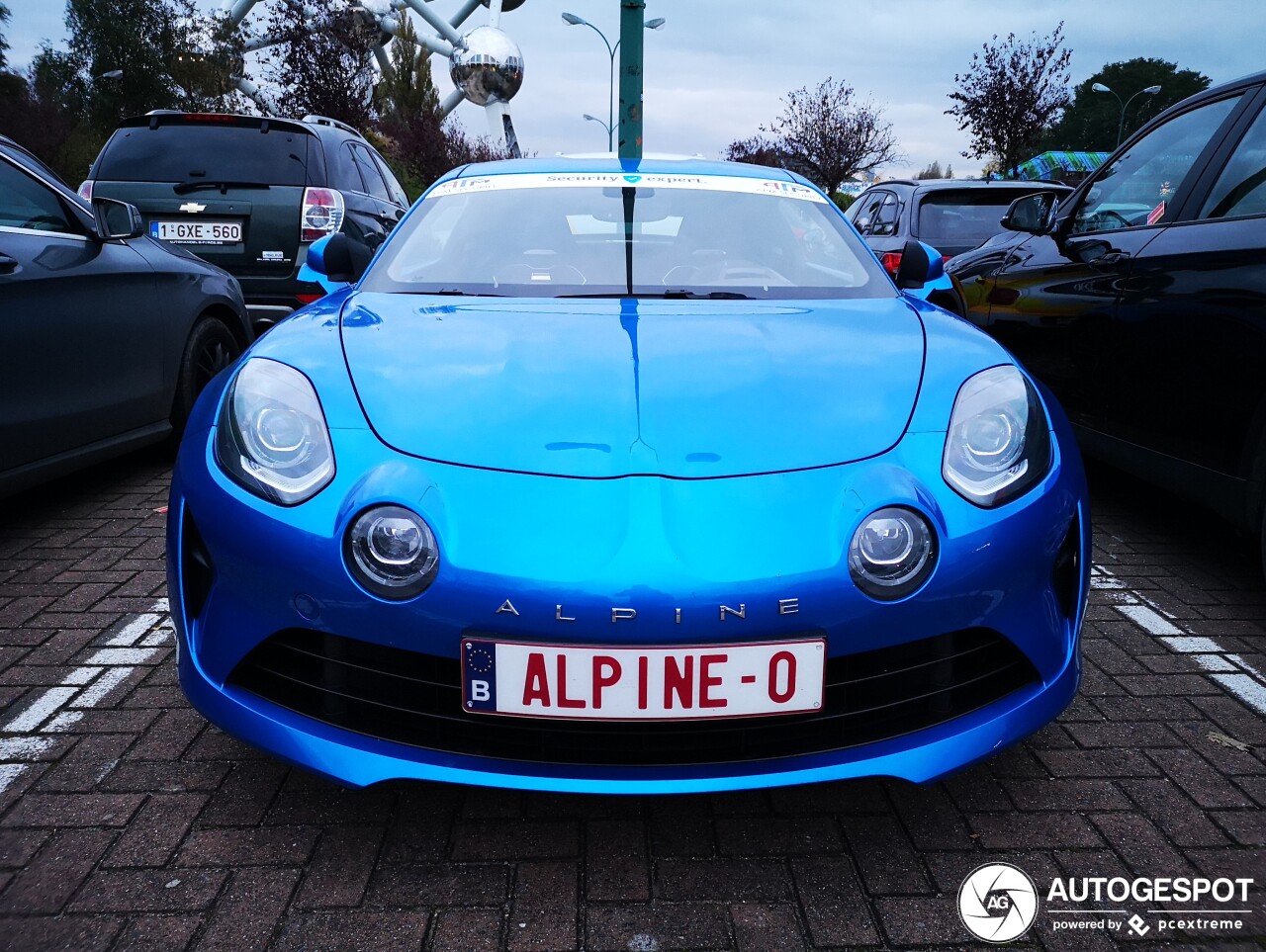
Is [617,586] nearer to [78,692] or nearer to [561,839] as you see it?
[561,839]

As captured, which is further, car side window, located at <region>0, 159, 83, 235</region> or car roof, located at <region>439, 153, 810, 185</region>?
car side window, located at <region>0, 159, 83, 235</region>

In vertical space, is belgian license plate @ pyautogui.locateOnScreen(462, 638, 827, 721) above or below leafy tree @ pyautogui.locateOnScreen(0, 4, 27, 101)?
below

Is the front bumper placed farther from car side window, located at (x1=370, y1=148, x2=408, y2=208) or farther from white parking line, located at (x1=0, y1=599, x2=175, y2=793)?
car side window, located at (x1=370, y1=148, x2=408, y2=208)

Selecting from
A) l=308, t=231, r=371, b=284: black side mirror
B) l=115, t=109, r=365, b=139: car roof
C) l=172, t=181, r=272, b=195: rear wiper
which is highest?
l=115, t=109, r=365, b=139: car roof

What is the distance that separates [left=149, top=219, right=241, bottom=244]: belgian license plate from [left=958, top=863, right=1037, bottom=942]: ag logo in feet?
19.0

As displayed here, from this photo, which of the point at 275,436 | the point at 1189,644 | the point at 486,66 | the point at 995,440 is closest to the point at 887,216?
the point at 1189,644

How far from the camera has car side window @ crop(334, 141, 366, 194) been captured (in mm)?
6633

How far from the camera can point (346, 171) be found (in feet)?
22.5

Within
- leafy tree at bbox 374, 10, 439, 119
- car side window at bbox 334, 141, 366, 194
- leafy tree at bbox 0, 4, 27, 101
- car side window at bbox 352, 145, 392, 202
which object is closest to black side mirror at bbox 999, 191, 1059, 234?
car side window at bbox 334, 141, 366, 194

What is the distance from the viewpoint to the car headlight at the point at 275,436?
1.77 meters

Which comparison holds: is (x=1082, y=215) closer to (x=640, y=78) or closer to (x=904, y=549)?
(x=904, y=549)

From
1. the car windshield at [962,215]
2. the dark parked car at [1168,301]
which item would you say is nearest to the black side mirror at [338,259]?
the dark parked car at [1168,301]

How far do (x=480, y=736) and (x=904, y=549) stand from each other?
790 mm

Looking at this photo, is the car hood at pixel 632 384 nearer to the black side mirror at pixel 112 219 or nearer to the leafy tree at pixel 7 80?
the black side mirror at pixel 112 219
